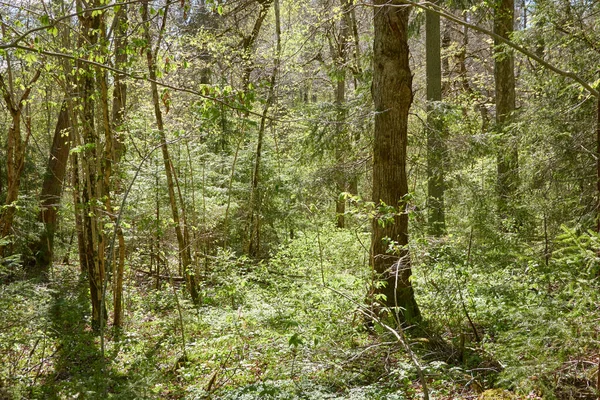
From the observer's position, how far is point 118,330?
748 cm

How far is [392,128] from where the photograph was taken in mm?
6297

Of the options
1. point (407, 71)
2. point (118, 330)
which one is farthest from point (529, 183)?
point (118, 330)

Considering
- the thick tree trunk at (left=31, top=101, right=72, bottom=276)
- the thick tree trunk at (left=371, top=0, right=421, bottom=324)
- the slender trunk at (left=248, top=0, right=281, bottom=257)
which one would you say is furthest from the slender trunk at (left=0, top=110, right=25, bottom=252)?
the thick tree trunk at (left=371, top=0, right=421, bottom=324)

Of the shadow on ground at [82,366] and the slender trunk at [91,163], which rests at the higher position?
the slender trunk at [91,163]

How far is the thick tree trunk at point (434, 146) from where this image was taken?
8672mm

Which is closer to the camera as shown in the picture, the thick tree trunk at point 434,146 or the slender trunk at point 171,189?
the slender trunk at point 171,189

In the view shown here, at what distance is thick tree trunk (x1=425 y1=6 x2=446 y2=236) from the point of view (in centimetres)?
867

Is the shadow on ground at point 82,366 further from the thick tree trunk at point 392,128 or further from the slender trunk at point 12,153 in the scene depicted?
the thick tree trunk at point 392,128

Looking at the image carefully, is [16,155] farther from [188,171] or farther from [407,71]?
[407,71]

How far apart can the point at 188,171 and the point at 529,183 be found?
688 centimetres

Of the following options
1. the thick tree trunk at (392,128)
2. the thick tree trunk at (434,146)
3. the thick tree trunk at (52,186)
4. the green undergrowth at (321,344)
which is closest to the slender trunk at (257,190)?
the green undergrowth at (321,344)

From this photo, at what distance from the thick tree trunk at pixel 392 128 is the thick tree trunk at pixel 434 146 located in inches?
93.4

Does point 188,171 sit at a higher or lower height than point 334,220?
higher

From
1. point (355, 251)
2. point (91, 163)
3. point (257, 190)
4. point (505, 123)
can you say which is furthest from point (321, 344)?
point (257, 190)
